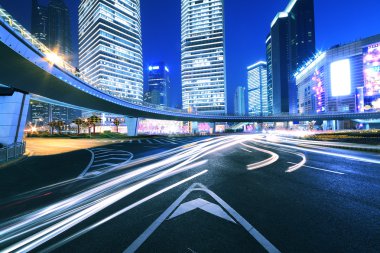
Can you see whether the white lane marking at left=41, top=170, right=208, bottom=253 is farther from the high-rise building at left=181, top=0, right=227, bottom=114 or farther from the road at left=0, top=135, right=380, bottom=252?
the high-rise building at left=181, top=0, right=227, bottom=114

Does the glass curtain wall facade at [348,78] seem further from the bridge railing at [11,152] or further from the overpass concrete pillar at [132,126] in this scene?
the bridge railing at [11,152]

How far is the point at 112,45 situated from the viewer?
399ft

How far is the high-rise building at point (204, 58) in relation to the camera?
130 meters

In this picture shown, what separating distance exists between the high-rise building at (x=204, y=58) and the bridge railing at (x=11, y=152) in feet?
378

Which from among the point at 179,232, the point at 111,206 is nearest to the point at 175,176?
the point at 111,206

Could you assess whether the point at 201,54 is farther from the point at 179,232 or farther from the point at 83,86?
the point at 179,232

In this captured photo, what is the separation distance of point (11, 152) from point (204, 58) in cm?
13352

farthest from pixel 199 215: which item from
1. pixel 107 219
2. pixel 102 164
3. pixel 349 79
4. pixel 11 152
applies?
pixel 349 79

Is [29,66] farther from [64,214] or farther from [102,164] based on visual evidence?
[64,214]

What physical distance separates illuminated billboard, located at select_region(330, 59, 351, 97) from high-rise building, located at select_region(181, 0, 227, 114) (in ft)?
229

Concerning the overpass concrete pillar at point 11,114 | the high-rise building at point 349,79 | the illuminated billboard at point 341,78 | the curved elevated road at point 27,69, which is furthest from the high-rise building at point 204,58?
the overpass concrete pillar at point 11,114

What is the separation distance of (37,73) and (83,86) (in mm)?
9716

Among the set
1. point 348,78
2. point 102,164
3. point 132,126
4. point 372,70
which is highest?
point 372,70

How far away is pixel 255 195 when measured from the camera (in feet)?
18.4
